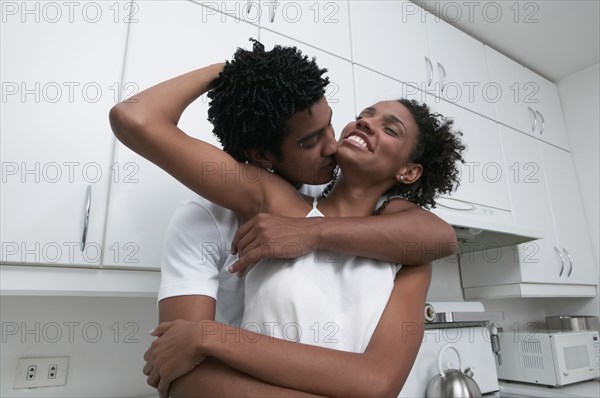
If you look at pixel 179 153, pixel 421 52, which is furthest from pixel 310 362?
pixel 421 52

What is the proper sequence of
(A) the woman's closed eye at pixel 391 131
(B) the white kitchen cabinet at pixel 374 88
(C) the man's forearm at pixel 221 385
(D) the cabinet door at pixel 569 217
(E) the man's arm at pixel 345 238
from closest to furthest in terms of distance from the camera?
(C) the man's forearm at pixel 221 385 → (E) the man's arm at pixel 345 238 → (A) the woman's closed eye at pixel 391 131 → (B) the white kitchen cabinet at pixel 374 88 → (D) the cabinet door at pixel 569 217

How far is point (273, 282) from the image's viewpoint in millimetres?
653

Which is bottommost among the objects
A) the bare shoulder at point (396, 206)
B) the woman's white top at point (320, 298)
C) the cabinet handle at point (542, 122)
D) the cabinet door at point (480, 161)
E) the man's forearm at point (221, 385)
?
the man's forearm at point (221, 385)

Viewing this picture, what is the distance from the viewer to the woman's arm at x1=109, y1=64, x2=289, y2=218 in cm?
64

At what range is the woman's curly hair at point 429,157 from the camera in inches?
37.7

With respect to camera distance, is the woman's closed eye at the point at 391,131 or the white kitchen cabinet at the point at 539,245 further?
the white kitchen cabinet at the point at 539,245

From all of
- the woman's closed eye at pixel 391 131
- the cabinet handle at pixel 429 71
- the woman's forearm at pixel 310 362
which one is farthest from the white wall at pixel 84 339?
the cabinet handle at pixel 429 71

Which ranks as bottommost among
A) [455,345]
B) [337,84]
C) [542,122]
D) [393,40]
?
[455,345]

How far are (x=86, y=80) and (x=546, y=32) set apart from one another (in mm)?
2296

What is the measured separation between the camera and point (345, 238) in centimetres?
68

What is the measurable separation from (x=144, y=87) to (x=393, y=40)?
3.70ft

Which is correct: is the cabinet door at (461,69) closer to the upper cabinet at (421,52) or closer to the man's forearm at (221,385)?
the upper cabinet at (421,52)

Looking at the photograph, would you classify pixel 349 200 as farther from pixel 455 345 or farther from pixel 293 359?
pixel 455 345

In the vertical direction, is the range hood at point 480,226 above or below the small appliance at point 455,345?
above
